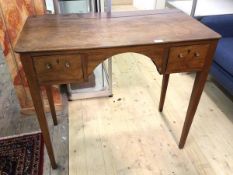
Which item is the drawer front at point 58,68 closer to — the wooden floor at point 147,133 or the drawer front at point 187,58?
the drawer front at point 187,58

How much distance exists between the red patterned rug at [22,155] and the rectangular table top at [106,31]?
79 cm

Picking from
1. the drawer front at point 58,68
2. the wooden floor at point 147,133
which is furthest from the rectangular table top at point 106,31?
the wooden floor at point 147,133

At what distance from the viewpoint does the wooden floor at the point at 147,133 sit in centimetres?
136

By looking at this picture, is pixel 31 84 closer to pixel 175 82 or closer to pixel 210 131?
pixel 210 131

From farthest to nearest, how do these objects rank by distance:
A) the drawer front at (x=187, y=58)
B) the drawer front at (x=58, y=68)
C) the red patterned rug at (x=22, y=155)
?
the red patterned rug at (x=22, y=155) → the drawer front at (x=187, y=58) → the drawer front at (x=58, y=68)

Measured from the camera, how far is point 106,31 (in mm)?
1063

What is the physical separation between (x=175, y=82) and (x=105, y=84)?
2.29ft

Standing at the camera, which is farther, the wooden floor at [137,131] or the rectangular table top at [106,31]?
the wooden floor at [137,131]

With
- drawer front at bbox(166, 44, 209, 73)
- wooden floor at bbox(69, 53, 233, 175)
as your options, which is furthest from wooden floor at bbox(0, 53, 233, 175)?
drawer front at bbox(166, 44, 209, 73)

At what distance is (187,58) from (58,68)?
0.61 metres

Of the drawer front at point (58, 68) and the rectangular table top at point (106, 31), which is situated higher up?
the rectangular table top at point (106, 31)

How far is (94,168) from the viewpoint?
1.34m

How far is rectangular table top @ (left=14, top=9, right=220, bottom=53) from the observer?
0.94m

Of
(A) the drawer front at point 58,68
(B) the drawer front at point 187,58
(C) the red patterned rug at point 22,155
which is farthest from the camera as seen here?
(C) the red patterned rug at point 22,155
